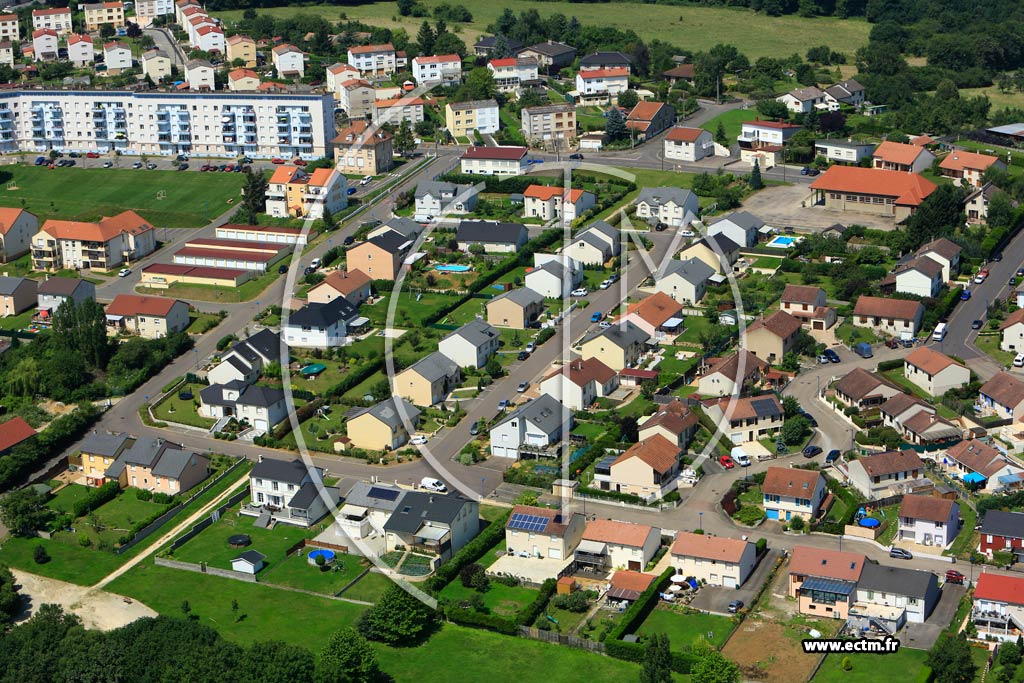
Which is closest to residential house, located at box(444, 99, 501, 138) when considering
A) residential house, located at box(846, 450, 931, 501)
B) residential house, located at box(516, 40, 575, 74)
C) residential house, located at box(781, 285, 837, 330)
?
residential house, located at box(516, 40, 575, 74)

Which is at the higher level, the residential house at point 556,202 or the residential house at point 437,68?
the residential house at point 437,68

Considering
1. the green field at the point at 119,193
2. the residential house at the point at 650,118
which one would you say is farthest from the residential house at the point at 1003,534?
the green field at the point at 119,193

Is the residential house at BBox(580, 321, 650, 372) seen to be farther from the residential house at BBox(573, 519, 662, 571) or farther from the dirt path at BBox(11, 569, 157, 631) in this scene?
the dirt path at BBox(11, 569, 157, 631)

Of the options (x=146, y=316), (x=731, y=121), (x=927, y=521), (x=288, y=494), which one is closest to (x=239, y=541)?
(x=288, y=494)

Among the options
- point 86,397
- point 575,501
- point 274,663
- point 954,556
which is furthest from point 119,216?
point 954,556

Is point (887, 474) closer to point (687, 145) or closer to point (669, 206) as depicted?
point (669, 206)

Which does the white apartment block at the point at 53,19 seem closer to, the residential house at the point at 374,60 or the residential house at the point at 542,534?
the residential house at the point at 374,60
